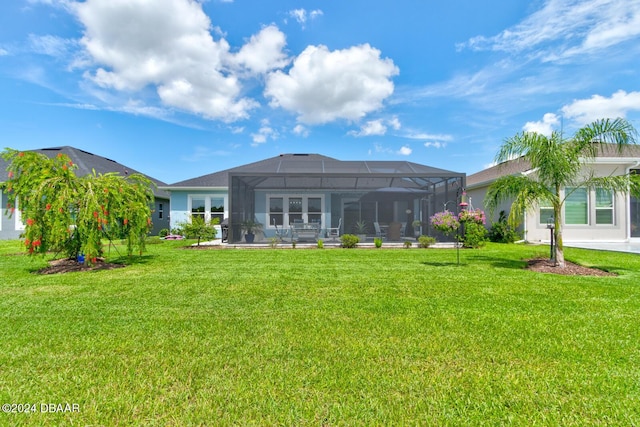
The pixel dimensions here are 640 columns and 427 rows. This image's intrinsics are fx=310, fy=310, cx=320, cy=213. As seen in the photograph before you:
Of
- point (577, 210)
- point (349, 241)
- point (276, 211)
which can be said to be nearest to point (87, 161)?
point (276, 211)

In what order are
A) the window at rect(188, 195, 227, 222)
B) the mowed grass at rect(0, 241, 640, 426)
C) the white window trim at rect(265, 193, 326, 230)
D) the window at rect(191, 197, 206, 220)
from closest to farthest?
the mowed grass at rect(0, 241, 640, 426) → the white window trim at rect(265, 193, 326, 230) → the window at rect(188, 195, 227, 222) → the window at rect(191, 197, 206, 220)

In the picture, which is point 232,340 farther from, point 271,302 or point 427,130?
point 427,130

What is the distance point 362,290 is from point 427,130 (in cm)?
1653

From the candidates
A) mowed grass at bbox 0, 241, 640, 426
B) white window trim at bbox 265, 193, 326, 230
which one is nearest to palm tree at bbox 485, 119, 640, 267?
mowed grass at bbox 0, 241, 640, 426

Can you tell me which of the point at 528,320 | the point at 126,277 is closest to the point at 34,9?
the point at 126,277

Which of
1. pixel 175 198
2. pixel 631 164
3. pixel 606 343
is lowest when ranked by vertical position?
pixel 606 343

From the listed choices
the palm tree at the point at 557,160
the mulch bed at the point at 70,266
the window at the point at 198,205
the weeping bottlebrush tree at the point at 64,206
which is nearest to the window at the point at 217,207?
the window at the point at 198,205

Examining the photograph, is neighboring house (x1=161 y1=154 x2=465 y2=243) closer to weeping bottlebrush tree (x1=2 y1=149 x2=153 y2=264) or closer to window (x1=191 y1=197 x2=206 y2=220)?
window (x1=191 y1=197 x2=206 y2=220)

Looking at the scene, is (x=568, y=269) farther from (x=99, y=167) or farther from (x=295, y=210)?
(x=99, y=167)

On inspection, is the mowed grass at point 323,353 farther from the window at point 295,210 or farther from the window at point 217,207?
the window at point 217,207

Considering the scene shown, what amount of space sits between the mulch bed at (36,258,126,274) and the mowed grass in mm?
1653

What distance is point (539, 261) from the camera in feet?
27.3

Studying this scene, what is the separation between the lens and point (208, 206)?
57.2 feet

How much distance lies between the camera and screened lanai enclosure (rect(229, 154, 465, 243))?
13.0 m
